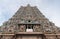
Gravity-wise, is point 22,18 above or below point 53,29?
above

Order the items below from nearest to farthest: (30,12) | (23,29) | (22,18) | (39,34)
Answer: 1. (39,34)
2. (23,29)
3. (22,18)
4. (30,12)

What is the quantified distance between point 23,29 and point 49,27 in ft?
10.4

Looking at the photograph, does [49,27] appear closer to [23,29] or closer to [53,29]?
[53,29]

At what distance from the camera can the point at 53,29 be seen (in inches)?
787

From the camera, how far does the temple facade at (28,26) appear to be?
18.0m

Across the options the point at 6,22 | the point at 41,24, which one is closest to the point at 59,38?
the point at 41,24

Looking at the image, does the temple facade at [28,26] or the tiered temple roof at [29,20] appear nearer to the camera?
the temple facade at [28,26]

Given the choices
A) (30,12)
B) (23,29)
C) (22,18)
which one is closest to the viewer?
(23,29)

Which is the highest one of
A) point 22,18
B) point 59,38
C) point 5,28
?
point 22,18

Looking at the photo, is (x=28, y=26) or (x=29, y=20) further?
(x=29, y=20)

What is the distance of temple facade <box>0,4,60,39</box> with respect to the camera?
59.1 feet

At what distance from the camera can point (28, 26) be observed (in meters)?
20.6

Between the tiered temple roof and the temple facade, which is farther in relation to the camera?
the tiered temple roof

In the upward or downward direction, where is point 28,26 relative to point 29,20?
downward
